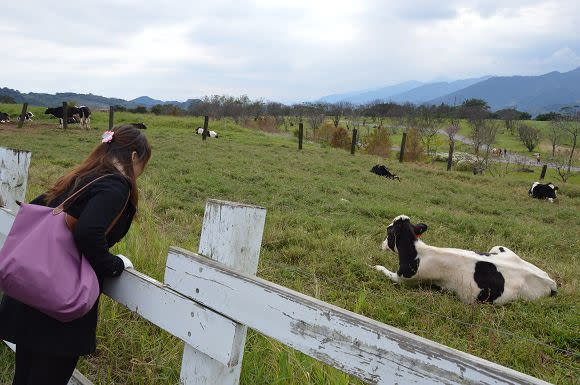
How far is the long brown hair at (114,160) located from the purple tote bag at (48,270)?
1.07 ft

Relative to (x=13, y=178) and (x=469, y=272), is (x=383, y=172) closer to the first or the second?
(x=469, y=272)

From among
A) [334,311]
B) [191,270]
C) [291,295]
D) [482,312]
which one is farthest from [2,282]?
[482,312]

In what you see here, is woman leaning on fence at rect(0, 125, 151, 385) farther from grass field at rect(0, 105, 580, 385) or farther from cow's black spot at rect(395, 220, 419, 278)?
cow's black spot at rect(395, 220, 419, 278)

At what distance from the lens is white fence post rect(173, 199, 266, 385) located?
176 centimetres

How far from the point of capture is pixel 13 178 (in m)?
3.32

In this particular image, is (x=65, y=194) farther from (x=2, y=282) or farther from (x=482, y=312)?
(x=482, y=312)

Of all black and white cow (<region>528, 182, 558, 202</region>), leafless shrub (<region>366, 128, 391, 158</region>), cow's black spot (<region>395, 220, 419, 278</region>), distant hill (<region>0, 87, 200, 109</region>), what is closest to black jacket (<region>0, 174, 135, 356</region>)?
cow's black spot (<region>395, 220, 419, 278</region>)

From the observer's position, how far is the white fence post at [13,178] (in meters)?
3.32

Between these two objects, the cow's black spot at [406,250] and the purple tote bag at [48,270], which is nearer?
the purple tote bag at [48,270]

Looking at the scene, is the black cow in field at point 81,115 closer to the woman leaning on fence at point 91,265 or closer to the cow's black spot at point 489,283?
the cow's black spot at point 489,283

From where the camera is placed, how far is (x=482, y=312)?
472 centimetres

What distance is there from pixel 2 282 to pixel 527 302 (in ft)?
15.9

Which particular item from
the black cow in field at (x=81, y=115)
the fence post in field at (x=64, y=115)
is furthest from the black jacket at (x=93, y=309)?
the black cow in field at (x=81, y=115)

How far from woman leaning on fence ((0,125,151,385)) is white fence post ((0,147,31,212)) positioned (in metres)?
1.08
